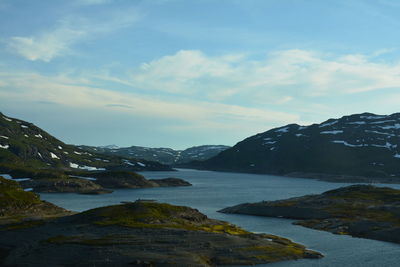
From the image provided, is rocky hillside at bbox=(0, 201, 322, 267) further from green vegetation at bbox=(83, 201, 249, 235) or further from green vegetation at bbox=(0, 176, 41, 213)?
green vegetation at bbox=(0, 176, 41, 213)

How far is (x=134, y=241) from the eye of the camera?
261ft

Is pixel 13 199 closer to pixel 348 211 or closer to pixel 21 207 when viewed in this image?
pixel 21 207

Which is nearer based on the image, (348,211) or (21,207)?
(21,207)

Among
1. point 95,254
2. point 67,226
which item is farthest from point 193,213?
point 95,254

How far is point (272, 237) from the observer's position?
93.8 meters

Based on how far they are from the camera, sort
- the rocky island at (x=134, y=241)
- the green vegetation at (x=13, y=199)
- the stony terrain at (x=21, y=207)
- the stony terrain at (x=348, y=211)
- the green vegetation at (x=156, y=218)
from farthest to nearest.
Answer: the green vegetation at (x=13, y=199)
the stony terrain at (x=21, y=207)
the stony terrain at (x=348, y=211)
the green vegetation at (x=156, y=218)
the rocky island at (x=134, y=241)

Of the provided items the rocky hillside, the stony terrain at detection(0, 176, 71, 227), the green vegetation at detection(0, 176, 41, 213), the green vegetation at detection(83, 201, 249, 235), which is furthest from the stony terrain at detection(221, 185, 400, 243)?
the green vegetation at detection(0, 176, 41, 213)

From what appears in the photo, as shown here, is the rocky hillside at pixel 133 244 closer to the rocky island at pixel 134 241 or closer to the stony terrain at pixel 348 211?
the rocky island at pixel 134 241

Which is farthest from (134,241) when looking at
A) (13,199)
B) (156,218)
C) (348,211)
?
(348,211)

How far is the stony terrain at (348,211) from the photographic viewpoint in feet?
347

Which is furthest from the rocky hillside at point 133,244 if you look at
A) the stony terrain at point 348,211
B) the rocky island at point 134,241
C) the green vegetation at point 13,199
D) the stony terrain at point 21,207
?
the stony terrain at point 348,211

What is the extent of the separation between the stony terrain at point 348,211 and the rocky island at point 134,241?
26254 mm

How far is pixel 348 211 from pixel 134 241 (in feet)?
251

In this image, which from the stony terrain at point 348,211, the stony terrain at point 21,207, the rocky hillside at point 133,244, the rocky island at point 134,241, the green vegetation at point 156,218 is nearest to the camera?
the rocky hillside at point 133,244
